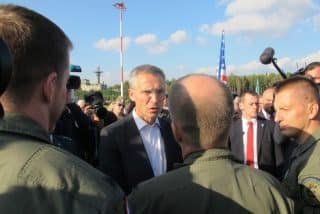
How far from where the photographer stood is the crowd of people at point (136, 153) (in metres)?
1.12

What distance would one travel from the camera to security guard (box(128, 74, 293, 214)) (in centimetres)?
169

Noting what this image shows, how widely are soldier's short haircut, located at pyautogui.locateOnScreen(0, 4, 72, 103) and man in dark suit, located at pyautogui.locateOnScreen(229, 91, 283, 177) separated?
14.0 feet

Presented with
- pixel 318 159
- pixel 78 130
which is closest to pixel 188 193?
pixel 318 159

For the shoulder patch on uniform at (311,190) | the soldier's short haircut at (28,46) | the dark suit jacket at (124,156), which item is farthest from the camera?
the dark suit jacket at (124,156)

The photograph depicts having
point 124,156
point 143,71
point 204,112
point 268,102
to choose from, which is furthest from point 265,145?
point 204,112

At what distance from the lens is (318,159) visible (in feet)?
7.32

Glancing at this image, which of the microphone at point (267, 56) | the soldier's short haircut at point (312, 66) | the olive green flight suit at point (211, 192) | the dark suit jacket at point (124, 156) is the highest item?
the microphone at point (267, 56)

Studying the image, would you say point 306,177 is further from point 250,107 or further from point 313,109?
point 250,107

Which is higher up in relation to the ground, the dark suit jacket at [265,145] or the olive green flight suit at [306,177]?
the olive green flight suit at [306,177]

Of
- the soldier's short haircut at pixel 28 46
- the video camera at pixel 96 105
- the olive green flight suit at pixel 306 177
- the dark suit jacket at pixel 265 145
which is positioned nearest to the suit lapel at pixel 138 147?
the olive green flight suit at pixel 306 177

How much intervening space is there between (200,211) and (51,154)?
738mm

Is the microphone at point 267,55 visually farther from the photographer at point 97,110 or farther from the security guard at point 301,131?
the photographer at point 97,110

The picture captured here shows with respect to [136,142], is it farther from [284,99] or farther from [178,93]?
[178,93]

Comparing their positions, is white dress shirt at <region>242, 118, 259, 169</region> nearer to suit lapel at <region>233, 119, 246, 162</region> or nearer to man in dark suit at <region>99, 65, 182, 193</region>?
suit lapel at <region>233, 119, 246, 162</region>
